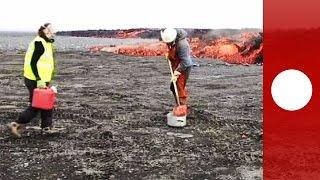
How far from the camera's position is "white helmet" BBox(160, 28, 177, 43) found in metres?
5.76

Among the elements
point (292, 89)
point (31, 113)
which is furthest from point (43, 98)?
point (292, 89)

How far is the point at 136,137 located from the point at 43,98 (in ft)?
3.95

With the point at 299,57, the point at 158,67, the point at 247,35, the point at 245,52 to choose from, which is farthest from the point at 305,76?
the point at 247,35

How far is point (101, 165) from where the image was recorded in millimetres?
4418

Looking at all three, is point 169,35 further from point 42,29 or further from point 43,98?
point 43,98

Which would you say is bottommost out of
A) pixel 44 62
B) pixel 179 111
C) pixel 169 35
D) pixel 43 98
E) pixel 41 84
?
pixel 179 111

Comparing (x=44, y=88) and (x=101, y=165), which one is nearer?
(x=101, y=165)

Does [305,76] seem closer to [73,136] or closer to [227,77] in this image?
[73,136]

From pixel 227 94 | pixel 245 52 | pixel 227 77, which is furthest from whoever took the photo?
pixel 245 52

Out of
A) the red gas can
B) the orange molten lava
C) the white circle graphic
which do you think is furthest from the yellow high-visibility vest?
the orange molten lava

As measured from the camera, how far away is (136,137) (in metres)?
5.58

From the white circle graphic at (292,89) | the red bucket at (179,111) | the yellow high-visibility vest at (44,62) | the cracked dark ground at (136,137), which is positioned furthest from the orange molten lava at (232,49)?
the white circle graphic at (292,89)

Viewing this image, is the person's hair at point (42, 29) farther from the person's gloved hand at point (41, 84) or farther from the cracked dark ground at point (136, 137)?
the cracked dark ground at point (136, 137)

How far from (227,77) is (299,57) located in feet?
36.4
